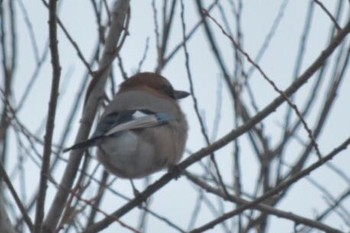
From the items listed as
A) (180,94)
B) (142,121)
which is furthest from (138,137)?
(180,94)

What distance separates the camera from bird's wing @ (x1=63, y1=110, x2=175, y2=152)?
354 centimetres

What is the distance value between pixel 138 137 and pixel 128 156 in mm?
112

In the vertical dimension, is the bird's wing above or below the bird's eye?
below

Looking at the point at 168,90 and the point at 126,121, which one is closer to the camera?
the point at 126,121

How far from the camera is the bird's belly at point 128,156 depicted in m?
3.59

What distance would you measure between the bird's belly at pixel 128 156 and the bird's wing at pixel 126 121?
5cm

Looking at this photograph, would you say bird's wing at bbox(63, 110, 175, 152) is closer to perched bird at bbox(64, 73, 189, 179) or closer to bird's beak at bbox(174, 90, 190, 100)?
perched bird at bbox(64, 73, 189, 179)

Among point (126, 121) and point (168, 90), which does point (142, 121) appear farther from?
point (168, 90)

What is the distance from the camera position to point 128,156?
3645 millimetres

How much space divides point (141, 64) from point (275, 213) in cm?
115

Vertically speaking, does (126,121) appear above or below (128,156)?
above

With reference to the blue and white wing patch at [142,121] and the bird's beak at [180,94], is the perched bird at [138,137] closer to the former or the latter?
the blue and white wing patch at [142,121]

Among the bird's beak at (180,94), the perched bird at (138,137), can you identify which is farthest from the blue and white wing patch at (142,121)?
the bird's beak at (180,94)

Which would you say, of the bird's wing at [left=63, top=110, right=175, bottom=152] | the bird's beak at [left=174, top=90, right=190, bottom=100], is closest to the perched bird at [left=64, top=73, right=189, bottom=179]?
the bird's wing at [left=63, top=110, right=175, bottom=152]
